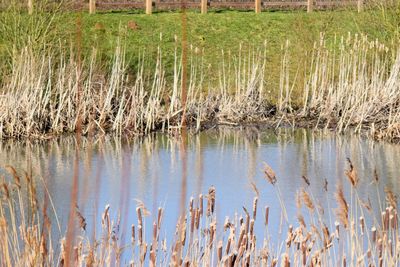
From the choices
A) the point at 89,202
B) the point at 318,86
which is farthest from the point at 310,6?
the point at 89,202

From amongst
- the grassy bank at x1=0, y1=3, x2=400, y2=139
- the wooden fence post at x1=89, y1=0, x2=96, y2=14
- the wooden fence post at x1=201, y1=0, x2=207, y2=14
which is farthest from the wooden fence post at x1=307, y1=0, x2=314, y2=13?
the grassy bank at x1=0, y1=3, x2=400, y2=139

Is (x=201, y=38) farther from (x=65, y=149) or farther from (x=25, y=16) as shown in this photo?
(x=65, y=149)

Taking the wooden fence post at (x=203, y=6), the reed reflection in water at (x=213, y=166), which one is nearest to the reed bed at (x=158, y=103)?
the reed reflection in water at (x=213, y=166)

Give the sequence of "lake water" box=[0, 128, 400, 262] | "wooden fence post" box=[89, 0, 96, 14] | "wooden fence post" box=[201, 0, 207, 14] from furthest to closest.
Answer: "wooden fence post" box=[201, 0, 207, 14] → "wooden fence post" box=[89, 0, 96, 14] → "lake water" box=[0, 128, 400, 262]

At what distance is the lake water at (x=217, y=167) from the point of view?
9.08 metres

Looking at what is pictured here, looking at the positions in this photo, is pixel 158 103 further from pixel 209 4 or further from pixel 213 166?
pixel 209 4

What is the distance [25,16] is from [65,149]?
3.40 meters

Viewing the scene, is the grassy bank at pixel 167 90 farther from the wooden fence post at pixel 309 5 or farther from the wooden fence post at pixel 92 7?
the wooden fence post at pixel 309 5

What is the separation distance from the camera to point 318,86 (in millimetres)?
15781

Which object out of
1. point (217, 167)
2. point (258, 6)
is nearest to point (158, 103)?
point (217, 167)

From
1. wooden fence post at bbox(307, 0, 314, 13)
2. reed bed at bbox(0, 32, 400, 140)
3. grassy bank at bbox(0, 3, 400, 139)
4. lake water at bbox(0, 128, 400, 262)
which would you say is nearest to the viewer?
lake water at bbox(0, 128, 400, 262)

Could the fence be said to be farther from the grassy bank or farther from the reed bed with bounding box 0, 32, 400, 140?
the reed bed with bounding box 0, 32, 400, 140

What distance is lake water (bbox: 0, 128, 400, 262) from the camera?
908cm

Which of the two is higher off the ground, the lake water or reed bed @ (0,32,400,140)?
reed bed @ (0,32,400,140)
